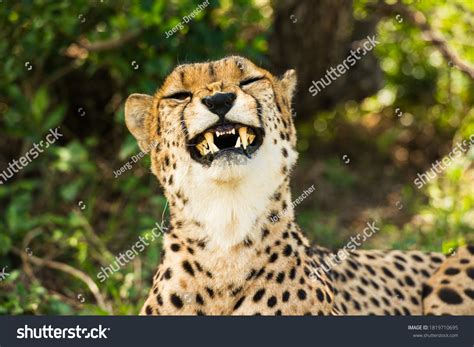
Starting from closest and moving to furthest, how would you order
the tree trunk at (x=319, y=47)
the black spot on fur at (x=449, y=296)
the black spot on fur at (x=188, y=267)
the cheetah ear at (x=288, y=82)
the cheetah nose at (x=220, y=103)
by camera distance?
→ the cheetah nose at (x=220, y=103)
the black spot on fur at (x=188, y=267)
the cheetah ear at (x=288, y=82)
the black spot on fur at (x=449, y=296)
the tree trunk at (x=319, y=47)

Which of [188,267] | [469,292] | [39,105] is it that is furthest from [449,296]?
[39,105]

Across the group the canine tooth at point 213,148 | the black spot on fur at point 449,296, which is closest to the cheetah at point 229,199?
the canine tooth at point 213,148

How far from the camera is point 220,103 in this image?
3.11 m

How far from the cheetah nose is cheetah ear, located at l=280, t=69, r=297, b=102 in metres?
0.58

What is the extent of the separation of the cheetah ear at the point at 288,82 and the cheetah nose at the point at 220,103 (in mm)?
585

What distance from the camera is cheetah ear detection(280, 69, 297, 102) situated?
368 cm

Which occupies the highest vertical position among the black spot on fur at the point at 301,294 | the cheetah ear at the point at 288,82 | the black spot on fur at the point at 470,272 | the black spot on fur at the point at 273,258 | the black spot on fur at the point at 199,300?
the cheetah ear at the point at 288,82

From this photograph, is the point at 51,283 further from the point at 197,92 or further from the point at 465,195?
the point at 465,195

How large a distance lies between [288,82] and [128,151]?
5.59 feet

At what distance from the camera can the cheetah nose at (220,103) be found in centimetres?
311

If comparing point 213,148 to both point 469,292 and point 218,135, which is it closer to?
point 218,135

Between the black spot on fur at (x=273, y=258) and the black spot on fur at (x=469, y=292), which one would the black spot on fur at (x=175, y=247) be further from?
the black spot on fur at (x=469, y=292)

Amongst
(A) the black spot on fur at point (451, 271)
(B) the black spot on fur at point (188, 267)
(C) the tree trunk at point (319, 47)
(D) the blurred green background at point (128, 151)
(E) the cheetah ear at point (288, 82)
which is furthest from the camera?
(C) the tree trunk at point (319, 47)

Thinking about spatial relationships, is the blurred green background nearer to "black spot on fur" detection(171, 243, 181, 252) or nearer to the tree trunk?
the tree trunk
